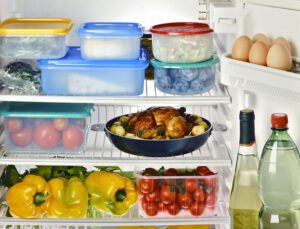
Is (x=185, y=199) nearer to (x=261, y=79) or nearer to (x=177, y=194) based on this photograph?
(x=177, y=194)

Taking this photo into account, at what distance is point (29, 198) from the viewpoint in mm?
2533

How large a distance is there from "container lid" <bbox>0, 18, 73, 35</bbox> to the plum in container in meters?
0.58

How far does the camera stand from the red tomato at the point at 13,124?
8.25 feet

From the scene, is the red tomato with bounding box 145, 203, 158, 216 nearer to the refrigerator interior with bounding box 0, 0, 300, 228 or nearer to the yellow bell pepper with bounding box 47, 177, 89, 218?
the refrigerator interior with bounding box 0, 0, 300, 228

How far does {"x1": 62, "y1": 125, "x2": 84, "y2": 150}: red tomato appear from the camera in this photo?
2.52m

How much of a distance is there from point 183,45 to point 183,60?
48mm

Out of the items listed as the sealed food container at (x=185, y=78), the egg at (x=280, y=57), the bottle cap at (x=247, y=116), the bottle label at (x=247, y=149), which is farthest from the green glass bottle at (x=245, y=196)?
the sealed food container at (x=185, y=78)

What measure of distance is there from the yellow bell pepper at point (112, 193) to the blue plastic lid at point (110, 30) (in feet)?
1.76

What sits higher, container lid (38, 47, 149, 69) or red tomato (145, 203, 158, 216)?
container lid (38, 47, 149, 69)

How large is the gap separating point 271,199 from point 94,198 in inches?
34.1

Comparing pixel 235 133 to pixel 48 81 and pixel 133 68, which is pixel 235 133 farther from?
pixel 48 81

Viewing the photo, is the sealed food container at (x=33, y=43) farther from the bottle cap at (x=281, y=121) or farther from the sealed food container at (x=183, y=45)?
the bottle cap at (x=281, y=121)

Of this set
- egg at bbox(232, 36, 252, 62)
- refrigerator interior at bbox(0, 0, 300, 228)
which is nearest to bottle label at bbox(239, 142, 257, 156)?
refrigerator interior at bbox(0, 0, 300, 228)

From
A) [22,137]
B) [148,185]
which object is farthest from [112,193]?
[22,137]
